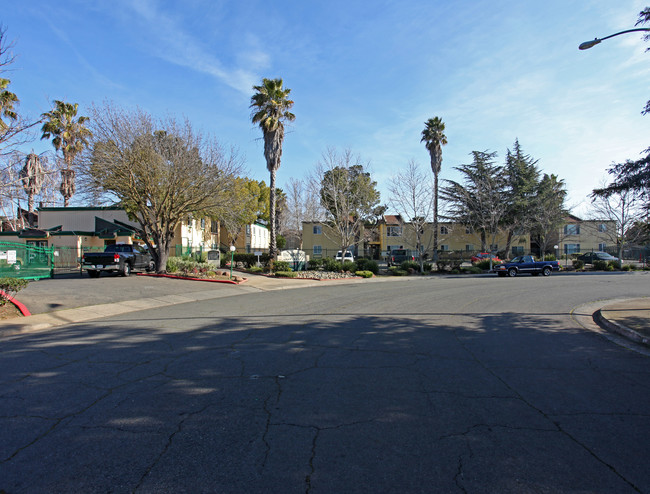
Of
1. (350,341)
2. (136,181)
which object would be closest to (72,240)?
(136,181)

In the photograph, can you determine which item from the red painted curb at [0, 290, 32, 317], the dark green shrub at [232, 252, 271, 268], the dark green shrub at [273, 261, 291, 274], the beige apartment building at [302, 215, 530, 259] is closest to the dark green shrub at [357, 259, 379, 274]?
the dark green shrub at [273, 261, 291, 274]

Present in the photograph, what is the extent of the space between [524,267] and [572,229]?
28.5 metres

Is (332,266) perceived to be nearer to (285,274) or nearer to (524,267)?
(285,274)

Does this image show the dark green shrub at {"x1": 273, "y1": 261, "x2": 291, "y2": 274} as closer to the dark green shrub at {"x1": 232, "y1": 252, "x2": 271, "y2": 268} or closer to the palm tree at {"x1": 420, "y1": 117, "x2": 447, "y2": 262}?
the dark green shrub at {"x1": 232, "y1": 252, "x2": 271, "y2": 268}

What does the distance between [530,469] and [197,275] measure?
2099 cm

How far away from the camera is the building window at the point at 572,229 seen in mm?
49556

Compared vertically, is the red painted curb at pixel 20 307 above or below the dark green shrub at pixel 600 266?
below

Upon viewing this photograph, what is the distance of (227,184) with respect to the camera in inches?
938

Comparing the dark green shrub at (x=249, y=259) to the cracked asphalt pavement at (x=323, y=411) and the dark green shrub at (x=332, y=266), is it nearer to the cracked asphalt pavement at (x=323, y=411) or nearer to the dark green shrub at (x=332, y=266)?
the dark green shrub at (x=332, y=266)

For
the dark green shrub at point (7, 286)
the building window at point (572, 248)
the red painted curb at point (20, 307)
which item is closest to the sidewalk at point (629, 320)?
the red painted curb at point (20, 307)

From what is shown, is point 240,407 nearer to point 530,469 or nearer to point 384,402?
point 384,402

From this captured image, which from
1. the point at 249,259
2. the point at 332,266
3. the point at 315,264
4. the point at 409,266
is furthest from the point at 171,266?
the point at 409,266

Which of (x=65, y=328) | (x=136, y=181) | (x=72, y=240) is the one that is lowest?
(x=65, y=328)

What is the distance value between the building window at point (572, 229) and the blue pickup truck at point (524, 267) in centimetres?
2517
